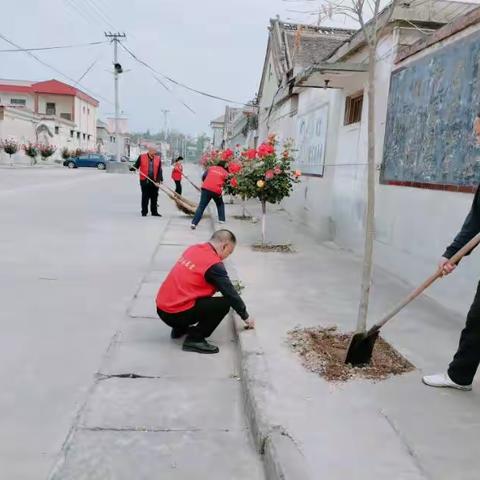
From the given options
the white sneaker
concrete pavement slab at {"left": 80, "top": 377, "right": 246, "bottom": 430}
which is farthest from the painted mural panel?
concrete pavement slab at {"left": 80, "top": 377, "right": 246, "bottom": 430}

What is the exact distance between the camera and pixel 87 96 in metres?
69.4

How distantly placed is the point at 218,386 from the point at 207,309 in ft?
2.24

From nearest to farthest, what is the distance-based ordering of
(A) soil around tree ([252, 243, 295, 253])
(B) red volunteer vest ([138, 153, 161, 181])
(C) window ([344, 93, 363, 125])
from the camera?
(A) soil around tree ([252, 243, 295, 253])
(C) window ([344, 93, 363, 125])
(B) red volunteer vest ([138, 153, 161, 181])

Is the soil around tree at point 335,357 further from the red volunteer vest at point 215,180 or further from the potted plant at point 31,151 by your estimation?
the potted plant at point 31,151

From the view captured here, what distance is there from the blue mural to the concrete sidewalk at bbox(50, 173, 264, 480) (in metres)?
2.81

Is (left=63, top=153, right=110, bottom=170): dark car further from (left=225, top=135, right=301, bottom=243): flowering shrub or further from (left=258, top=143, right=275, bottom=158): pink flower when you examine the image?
(left=258, top=143, right=275, bottom=158): pink flower

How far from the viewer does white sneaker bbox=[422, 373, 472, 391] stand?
3416 millimetres

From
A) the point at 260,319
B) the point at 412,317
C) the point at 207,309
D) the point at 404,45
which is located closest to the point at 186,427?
the point at 207,309

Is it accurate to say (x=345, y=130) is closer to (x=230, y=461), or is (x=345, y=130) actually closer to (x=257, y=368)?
(x=257, y=368)

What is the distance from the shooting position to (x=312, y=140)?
38.5 feet

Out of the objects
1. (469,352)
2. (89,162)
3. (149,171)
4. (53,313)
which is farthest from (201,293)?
(89,162)

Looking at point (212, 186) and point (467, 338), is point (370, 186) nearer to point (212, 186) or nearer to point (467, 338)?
point (467, 338)

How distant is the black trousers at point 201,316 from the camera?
4.10 metres

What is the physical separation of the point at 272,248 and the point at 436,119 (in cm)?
361
